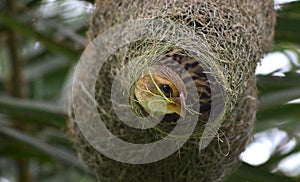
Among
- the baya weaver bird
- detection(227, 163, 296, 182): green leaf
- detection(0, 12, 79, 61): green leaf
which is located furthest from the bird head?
detection(0, 12, 79, 61): green leaf

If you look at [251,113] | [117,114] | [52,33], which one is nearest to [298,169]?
[52,33]

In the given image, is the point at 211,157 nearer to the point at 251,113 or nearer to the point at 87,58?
the point at 251,113

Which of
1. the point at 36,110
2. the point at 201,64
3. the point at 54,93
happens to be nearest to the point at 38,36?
the point at 36,110

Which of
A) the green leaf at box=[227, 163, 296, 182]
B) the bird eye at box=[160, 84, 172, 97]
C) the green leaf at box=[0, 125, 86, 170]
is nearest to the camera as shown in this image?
the bird eye at box=[160, 84, 172, 97]

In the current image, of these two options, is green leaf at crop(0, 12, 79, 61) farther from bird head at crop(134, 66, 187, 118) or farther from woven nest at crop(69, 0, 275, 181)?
bird head at crop(134, 66, 187, 118)

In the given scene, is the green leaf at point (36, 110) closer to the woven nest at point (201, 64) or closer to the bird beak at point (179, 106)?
the woven nest at point (201, 64)

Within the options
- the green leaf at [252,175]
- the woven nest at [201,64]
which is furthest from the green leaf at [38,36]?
the green leaf at [252,175]

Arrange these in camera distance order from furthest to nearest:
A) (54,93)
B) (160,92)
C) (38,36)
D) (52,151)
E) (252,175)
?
(54,93) → (38,36) → (52,151) → (252,175) → (160,92)

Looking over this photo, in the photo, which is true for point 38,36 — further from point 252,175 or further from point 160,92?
point 160,92
